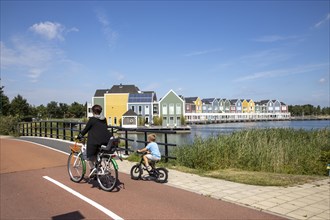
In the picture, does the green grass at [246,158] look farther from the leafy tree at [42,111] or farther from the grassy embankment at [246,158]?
the leafy tree at [42,111]

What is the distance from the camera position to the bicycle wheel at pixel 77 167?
7.20m

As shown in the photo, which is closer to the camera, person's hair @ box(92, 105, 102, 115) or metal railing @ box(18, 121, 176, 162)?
person's hair @ box(92, 105, 102, 115)

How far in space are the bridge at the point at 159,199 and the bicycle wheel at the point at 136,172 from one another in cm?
19

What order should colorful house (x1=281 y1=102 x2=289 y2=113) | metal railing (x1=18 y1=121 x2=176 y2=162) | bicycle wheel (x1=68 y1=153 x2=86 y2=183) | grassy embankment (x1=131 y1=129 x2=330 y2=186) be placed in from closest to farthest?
bicycle wheel (x1=68 y1=153 x2=86 y2=183) < grassy embankment (x1=131 y1=129 x2=330 y2=186) < metal railing (x1=18 y1=121 x2=176 y2=162) < colorful house (x1=281 y1=102 x2=289 y2=113)

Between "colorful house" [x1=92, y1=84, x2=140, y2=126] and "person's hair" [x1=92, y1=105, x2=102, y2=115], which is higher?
"colorful house" [x1=92, y1=84, x2=140, y2=126]

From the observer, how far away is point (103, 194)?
6234 mm

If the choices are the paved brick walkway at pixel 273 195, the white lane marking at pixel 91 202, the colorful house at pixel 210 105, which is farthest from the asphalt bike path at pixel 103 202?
the colorful house at pixel 210 105

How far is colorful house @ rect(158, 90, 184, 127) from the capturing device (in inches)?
2995

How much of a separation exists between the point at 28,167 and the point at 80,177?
307 cm

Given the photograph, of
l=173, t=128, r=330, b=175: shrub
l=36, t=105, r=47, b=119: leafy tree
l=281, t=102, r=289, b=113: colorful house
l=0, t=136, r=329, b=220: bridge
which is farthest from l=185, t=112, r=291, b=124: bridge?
l=0, t=136, r=329, b=220: bridge

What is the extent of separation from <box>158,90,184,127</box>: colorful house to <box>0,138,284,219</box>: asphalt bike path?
223 ft

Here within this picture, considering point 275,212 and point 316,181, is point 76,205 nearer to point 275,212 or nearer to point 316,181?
point 275,212

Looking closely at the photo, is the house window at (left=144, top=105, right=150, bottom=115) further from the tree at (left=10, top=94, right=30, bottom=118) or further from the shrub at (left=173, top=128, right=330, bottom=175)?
the shrub at (left=173, top=128, right=330, bottom=175)

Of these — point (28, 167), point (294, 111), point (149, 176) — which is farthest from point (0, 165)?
point (294, 111)
